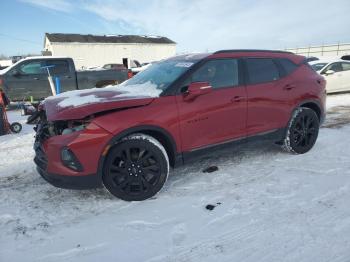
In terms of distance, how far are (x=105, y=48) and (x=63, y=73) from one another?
1111 inches

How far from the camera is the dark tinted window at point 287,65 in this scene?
205 inches

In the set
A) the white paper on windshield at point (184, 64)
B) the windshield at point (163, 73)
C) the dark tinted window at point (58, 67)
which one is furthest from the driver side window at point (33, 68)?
the white paper on windshield at point (184, 64)

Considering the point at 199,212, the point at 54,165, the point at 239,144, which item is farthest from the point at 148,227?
the point at 239,144

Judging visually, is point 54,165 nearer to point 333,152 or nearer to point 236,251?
point 236,251

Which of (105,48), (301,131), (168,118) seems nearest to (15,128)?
(168,118)

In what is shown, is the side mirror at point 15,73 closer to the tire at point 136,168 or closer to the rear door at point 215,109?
the rear door at point 215,109

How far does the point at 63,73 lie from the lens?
13188 mm

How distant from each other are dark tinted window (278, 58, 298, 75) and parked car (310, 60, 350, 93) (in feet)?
27.2

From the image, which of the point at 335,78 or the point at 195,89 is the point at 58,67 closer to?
the point at 195,89

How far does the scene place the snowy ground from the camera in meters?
2.86

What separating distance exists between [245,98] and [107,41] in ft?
126

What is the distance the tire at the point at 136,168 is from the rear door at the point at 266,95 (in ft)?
5.07

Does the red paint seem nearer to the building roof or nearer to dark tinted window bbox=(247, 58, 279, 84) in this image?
dark tinted window bbox=(247, 58, 279, 84)

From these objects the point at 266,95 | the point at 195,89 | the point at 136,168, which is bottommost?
the point at 136,168
